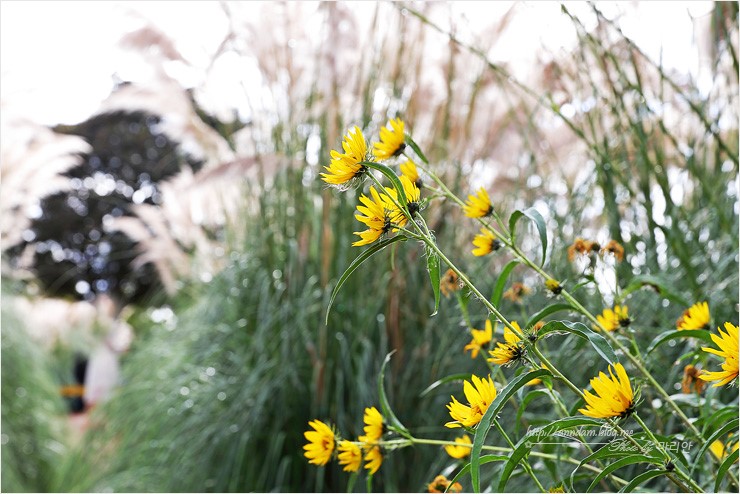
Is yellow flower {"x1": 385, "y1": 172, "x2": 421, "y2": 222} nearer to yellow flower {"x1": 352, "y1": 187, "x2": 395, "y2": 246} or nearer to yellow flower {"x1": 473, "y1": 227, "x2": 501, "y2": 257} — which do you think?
yellow flower {"x1": 352, "y1": 187, "x2": 395, "y2": 246}

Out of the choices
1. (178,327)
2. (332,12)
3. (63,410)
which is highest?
(332,12)

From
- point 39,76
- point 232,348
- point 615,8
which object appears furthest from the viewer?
point 39,76

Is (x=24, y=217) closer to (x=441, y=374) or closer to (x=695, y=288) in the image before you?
(x=441, y=374)

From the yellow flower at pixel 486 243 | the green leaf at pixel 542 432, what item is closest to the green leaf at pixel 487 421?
the green leaf at pixel 542 432

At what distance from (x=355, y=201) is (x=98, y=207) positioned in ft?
32.0

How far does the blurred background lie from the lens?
1.37 m

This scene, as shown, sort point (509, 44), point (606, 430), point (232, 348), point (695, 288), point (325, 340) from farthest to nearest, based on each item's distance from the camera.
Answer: point (509, 44), point (232, 348), point (325, 340), point (695, 288), point (606, 430)

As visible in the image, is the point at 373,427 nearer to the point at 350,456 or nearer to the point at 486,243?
the point at 350,456

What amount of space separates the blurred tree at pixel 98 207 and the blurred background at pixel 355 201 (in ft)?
26.2

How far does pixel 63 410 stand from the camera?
121 inches

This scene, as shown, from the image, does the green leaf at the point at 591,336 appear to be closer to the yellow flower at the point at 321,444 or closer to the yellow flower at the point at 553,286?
the yellow flower at the point at 553,286

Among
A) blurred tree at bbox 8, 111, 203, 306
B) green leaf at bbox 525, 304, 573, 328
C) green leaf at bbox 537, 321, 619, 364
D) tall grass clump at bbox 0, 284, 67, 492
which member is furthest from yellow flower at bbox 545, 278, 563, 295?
blurred tree at bbox 8, 111, 203, 306

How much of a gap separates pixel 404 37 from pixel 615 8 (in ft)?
2.01

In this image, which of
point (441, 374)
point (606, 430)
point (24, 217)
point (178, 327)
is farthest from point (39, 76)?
point (606, 430)
